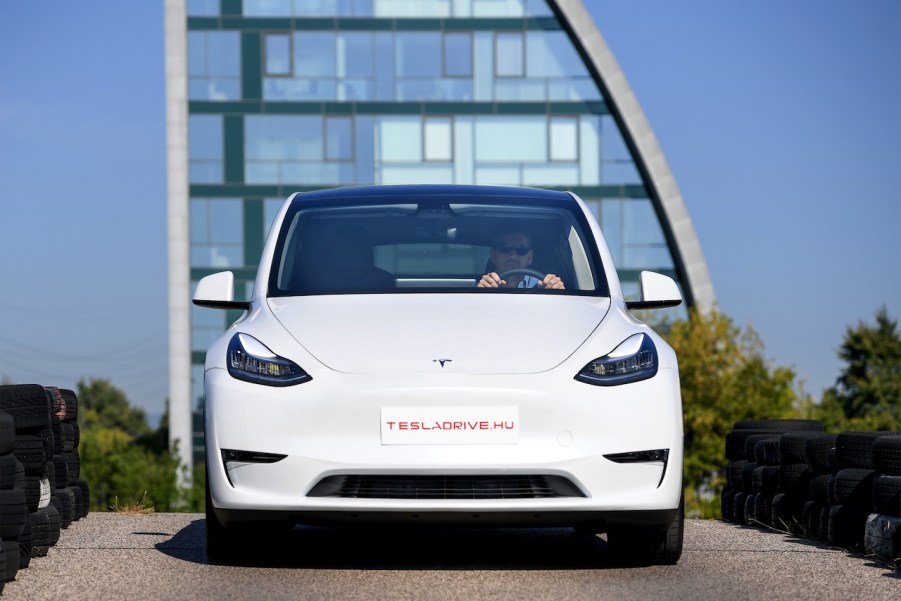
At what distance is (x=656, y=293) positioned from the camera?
734cm

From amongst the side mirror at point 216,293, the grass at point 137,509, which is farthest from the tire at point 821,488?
the grass at point 137,509

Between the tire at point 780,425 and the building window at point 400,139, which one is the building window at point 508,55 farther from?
the tire at point 780,425

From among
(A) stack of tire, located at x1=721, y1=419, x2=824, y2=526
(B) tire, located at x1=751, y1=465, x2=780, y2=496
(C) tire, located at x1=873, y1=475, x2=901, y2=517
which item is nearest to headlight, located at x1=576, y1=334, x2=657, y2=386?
(C) tire, located at x1=873, y1=475, x2=901, y2=517

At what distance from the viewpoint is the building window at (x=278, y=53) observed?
154 ft

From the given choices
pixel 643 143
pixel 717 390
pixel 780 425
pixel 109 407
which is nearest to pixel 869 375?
pixel 643 143

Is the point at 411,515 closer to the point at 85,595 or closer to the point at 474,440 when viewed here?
the point at 474,440

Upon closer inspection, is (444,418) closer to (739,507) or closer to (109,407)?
(739,507)

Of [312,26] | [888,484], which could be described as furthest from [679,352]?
[888,484]

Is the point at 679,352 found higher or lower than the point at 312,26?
lower

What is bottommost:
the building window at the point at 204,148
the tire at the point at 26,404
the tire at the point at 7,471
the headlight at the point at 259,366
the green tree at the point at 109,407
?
the green tree at the point at 109,407

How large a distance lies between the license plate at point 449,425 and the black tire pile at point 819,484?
2047 mm

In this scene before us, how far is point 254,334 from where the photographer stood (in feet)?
21.6

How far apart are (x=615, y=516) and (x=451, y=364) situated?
36.4 inches

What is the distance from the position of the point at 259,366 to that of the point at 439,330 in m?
0.78
